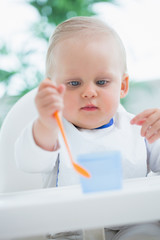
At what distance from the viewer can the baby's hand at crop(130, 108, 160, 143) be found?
887 millimetres

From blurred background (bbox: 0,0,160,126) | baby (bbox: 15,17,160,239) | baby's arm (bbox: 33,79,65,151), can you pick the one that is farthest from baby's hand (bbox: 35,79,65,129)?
blurred background (bbox: 0,0,160,126)

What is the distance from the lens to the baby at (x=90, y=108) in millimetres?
894

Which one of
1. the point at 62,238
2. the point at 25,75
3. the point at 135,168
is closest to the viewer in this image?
the point at 62,238

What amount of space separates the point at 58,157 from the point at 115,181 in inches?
17.3

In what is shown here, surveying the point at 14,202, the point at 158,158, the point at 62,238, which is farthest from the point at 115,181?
the point at 158,158

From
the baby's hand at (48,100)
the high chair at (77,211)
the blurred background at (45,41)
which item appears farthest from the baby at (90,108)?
the blurred background at (45,41)

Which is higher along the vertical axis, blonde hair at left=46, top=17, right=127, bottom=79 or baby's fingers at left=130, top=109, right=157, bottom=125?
blonde hair at left=46, top=17, right=127, bottom=79

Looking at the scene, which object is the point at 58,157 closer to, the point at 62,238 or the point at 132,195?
the point at 62,238

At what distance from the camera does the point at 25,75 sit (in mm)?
2959

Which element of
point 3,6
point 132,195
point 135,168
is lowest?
point 132,195

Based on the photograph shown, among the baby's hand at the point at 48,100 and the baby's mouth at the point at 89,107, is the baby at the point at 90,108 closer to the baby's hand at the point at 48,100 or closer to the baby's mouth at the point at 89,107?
the baby's mouth at the point at 89,107

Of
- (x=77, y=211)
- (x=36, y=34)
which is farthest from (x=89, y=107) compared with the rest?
(x=36, y=34)

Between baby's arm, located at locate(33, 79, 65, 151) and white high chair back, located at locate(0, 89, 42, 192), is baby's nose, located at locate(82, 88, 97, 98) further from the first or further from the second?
Answer: white high chair back, located at locate(0, 89, 42, 192)

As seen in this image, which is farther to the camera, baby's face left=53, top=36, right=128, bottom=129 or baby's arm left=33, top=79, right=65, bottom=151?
baby's face left=53, top=36, right=128, bottom=129
